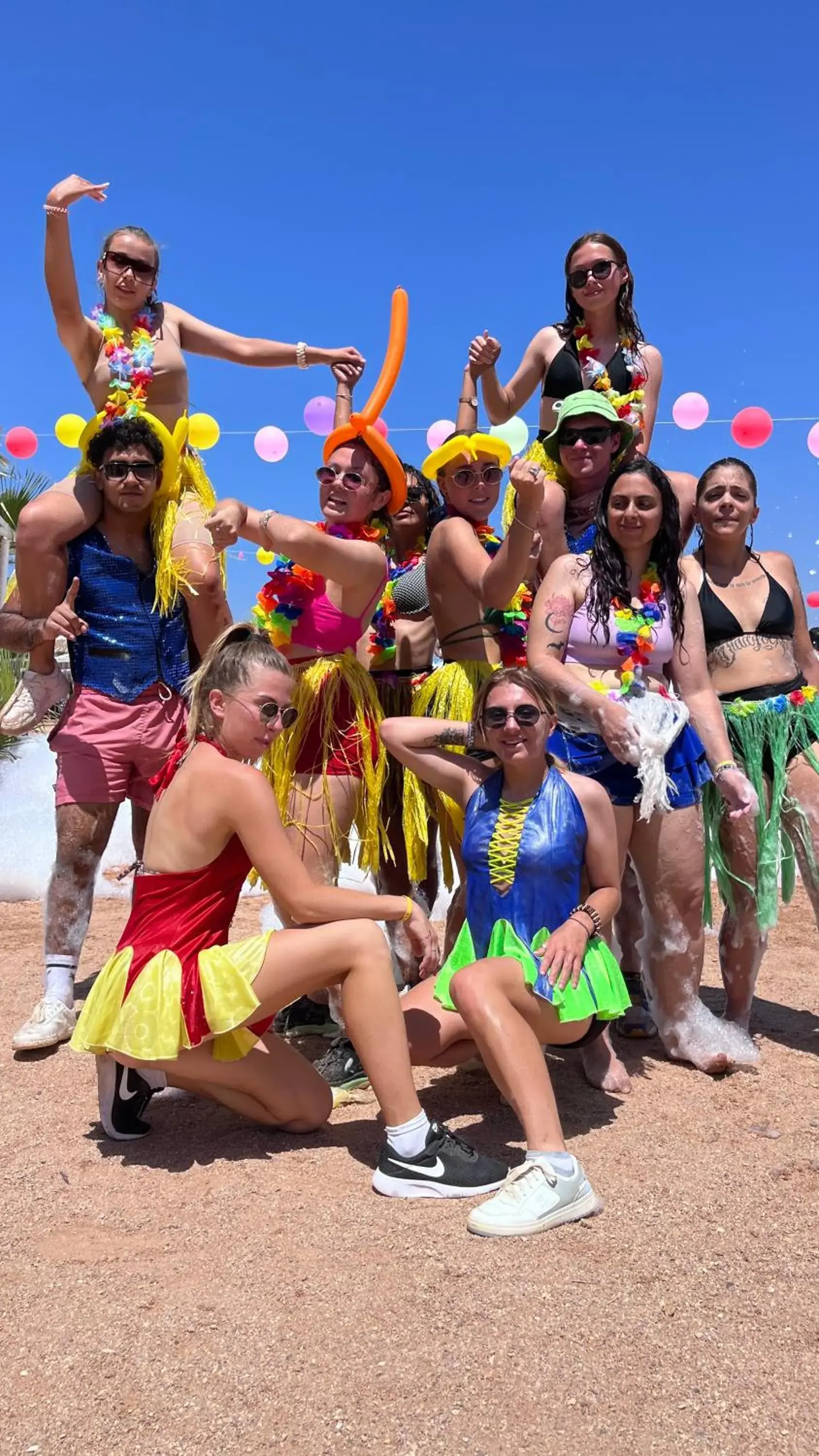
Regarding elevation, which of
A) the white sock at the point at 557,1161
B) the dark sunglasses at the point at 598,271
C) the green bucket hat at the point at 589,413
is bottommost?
the white sock at the point at 557,1161

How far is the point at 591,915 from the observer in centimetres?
263

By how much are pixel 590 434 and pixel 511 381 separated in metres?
A: 0.70

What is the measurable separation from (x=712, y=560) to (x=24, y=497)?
8.05 meters

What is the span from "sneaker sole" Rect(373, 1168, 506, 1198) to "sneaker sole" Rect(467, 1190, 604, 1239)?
0.09 metres

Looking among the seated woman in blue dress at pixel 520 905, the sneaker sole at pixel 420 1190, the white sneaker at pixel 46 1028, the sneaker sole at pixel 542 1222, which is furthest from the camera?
the white sneaker at pixel 46 1028

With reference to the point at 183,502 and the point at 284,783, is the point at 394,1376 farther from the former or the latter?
the point at 183,502

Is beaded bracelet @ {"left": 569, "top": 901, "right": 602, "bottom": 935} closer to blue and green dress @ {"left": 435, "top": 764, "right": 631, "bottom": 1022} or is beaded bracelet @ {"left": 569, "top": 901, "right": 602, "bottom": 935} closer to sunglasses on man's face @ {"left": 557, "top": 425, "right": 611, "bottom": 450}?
blue and green dress @ {"left": 435, "top": 764, "right": 631, "bottom": 1022}

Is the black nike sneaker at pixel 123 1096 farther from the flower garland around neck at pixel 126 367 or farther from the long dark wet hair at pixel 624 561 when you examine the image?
the flower garland around neck at pixel 126 367

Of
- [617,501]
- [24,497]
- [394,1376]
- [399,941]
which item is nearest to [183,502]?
[617,501]

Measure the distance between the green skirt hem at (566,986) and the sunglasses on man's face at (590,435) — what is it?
5.01 feet

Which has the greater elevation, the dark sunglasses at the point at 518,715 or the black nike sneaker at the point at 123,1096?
the dark sunglasses at the point at 518,715

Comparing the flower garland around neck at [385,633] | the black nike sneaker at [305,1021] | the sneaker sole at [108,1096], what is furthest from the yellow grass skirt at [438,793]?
the sneaker sole at [108,1096]

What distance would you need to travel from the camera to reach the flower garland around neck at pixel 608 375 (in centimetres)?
354

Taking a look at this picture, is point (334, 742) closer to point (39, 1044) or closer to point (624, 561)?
point (624, 561)
